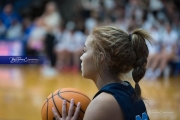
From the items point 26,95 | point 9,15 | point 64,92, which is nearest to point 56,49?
point 9,15

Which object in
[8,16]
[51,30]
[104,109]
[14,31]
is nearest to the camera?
[104,109]

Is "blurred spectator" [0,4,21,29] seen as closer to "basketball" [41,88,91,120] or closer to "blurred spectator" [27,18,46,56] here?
"blurred spectator" [27,18,46,56]

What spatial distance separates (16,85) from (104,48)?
5088 millimetres

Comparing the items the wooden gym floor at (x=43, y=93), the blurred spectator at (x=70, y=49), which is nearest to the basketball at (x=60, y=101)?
the wooden gym floor at (x=43, y=93)

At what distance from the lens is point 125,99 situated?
62.3 inches

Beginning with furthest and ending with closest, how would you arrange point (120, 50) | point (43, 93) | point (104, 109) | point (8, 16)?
point (8, 16)
point (43, 93)
point (120, 50)
point (104, 109)

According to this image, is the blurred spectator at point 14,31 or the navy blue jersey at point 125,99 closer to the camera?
the navy blue jersey at point 125,99

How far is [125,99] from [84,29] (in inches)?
290

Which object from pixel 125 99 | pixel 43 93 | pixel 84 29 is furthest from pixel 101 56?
pixel 84 29

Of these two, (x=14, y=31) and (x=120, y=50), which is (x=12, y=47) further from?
(x=120, y=50)

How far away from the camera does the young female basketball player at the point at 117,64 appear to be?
1574mm

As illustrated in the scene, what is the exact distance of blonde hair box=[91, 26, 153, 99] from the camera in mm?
1623

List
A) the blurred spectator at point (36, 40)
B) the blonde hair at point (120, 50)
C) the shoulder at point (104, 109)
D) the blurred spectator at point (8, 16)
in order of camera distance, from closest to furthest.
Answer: the shoulder at point (104, 109), the blonde hair at point (120, 50), the blurred spectator at point (36, 40), the blurred spectator at point (8, 16)

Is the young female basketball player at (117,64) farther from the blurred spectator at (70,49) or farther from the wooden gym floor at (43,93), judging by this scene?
the blurred spectator at (70,49)
